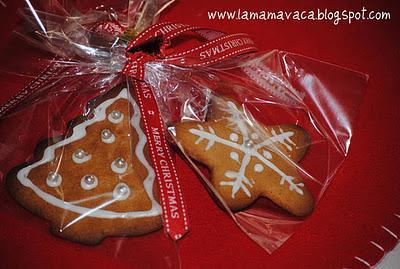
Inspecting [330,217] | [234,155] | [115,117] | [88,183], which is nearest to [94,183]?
[88,183]

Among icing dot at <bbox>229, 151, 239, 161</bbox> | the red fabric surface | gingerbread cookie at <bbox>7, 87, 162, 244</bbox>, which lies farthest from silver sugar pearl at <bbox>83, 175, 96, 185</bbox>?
icing dot at <bbox>229, 151, 239, 161</bbox>

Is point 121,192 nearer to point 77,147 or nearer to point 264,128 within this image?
point 77,147

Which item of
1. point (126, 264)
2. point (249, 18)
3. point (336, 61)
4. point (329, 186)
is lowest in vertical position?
point (126, 264)

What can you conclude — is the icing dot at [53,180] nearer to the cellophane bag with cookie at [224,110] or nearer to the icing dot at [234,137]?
the cellophane bag with cookie at [224,110]

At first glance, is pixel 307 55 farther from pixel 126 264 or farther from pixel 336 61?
pixel 126 264

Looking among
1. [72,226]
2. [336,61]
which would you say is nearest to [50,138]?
[72,226]

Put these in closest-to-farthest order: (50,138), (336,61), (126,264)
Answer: (126,264) → (50,138) → (336,61)

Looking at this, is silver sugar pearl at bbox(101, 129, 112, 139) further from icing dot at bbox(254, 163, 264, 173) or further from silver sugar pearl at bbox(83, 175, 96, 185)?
icing dot at bbox(254, 163, 264, 173)
